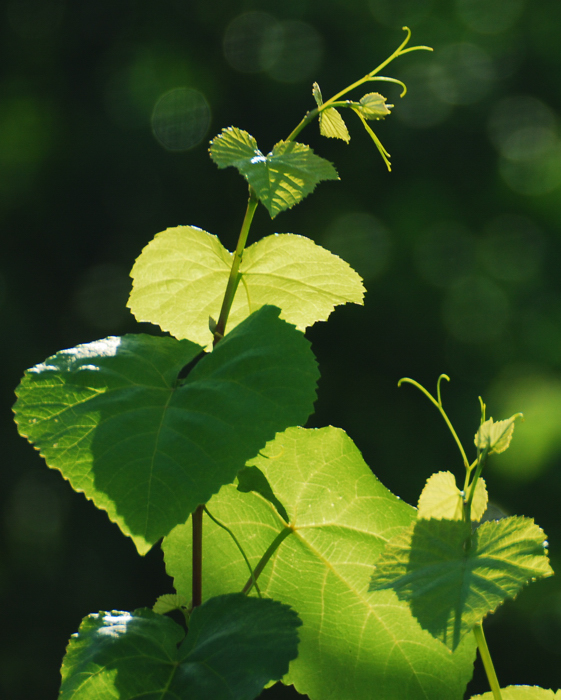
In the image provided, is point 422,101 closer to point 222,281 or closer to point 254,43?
point 254,43

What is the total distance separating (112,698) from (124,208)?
2.96 m

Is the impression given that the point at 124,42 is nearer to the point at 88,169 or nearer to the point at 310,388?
the point at 88,169

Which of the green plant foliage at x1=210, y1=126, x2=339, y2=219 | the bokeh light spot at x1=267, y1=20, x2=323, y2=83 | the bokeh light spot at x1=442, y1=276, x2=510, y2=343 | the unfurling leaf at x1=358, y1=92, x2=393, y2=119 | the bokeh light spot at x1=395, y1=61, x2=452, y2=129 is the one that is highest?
the bokeh light spot at x1=267, y1=20, x2=323, y2=83

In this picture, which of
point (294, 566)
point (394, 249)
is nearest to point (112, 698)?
point (294, 566)

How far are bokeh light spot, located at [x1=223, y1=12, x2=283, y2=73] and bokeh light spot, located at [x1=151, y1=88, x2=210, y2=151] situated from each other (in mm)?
320

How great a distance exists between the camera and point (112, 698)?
0.92 ft

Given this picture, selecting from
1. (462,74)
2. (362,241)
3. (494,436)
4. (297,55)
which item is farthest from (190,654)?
(462,74)

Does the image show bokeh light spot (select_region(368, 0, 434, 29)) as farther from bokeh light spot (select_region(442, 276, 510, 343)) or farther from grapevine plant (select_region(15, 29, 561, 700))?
grapevine plant (select_region(15, 29, 561, 700))

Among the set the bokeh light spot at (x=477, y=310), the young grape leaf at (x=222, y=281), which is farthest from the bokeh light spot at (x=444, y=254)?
the young grape leaf at (x=222, y=281)

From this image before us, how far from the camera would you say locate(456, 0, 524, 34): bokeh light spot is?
330cm

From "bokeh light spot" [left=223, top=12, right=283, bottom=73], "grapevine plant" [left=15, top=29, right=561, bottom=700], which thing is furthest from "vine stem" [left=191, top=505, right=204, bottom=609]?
"bokeh light spot" [left=223, top=12, right=283, bottom=73]

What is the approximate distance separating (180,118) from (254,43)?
0.57 meters

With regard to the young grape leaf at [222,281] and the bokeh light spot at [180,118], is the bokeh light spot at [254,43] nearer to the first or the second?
the bokeh light spot at [180,118]

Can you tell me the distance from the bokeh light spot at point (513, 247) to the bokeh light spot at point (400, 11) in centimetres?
102
